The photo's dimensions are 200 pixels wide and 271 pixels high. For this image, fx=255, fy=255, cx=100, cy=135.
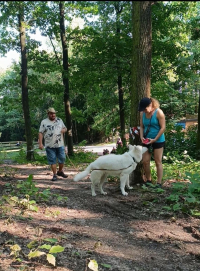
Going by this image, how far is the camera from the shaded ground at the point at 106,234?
8.14ft

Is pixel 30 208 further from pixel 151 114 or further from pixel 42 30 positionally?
pixel 42 30

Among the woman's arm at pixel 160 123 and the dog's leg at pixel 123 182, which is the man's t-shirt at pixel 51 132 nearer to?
the dog's leg at pixel 123 182

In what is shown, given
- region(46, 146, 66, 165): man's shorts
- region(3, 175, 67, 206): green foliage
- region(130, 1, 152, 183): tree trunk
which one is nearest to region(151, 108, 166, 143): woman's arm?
region(130, 1, 152, 183): tree trunk

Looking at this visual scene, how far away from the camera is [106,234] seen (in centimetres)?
323

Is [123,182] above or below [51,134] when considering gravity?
below

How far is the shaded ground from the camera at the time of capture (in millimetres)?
2480

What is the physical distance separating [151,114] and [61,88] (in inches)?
349

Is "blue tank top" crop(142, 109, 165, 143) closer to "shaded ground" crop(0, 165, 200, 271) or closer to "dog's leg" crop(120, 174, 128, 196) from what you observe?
"dog's leg" crop(120, 174, 128, 196)

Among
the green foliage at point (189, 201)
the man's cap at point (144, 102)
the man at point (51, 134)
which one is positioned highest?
the man's cap at point (144, 102)

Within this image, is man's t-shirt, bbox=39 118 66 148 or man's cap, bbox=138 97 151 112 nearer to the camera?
man's cap, bbox=138 97 151 112

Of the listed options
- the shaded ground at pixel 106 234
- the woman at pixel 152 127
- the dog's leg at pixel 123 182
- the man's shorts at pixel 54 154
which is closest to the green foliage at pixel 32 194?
the shaded ground at pixel 106 234

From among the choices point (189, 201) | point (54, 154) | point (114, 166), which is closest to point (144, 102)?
point (114, 166)

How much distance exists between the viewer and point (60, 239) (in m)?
2.85

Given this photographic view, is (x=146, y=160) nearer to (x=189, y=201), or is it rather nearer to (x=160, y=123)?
(x=160, y=123)
